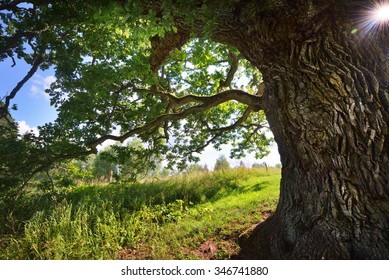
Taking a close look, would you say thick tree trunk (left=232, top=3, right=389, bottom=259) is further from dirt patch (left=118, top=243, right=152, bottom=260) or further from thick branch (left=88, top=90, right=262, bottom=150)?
thick branch (left=88, top=90, right=262, bottom=150)

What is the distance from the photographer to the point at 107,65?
5207 millimetres

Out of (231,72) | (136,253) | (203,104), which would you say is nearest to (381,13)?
(203,104)

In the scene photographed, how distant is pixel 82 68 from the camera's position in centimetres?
503

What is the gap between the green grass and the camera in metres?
4.29

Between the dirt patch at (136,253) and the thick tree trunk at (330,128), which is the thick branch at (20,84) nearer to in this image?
the dirt patch at (136,253)

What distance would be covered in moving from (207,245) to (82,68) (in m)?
4.58

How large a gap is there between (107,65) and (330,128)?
4.62m

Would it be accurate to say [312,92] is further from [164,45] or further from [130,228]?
[130,228]

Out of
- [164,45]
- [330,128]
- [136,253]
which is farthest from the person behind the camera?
[164,45]

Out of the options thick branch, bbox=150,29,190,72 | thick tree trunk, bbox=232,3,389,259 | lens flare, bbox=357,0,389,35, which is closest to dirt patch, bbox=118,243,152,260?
thick tree trunk, bbox=232,3,389,259

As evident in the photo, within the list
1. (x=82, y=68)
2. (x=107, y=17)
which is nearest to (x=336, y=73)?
(x=107, y=17)

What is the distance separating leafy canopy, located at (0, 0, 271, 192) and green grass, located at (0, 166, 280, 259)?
4.37 feet

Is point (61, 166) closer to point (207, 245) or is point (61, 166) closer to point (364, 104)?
point (207, 245)

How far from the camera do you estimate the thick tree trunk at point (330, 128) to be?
2.66 meters
